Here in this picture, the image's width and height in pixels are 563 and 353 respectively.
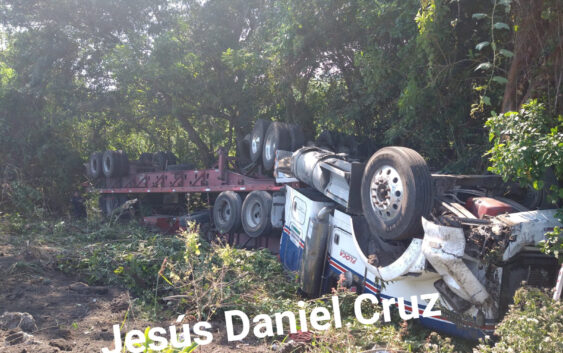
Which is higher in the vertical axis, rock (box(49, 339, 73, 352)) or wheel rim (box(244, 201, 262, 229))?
wheel rim (box(244, 201, 262, 229))

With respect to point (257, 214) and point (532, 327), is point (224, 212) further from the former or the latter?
point (532, 327)

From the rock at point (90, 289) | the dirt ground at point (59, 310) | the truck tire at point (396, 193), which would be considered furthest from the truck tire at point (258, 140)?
the truck tire at point (396, 193)

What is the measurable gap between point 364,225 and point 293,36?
17.2 ft

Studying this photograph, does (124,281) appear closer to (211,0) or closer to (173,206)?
(173,206)

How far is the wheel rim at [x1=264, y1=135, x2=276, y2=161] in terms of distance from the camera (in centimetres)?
823

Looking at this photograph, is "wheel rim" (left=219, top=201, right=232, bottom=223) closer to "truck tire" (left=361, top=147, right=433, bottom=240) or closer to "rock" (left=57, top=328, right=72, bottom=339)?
"truck tire" (left=361, top=147, right=433, bottom=240)

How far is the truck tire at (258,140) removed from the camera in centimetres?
876

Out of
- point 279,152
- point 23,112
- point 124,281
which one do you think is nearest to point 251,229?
point 279,152

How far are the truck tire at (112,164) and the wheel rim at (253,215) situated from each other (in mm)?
6268

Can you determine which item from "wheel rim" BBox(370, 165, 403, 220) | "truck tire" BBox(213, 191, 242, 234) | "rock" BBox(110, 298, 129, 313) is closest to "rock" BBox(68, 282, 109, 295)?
"rock" BBox(110, 298, 129, 313)

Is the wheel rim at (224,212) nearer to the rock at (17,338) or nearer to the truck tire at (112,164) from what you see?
the truck tire at (112,164)

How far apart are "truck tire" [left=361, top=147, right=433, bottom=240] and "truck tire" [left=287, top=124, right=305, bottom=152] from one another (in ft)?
10.8

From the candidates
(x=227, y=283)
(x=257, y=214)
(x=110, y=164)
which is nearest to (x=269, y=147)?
(x=257, y=214)

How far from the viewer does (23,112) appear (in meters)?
15.9
